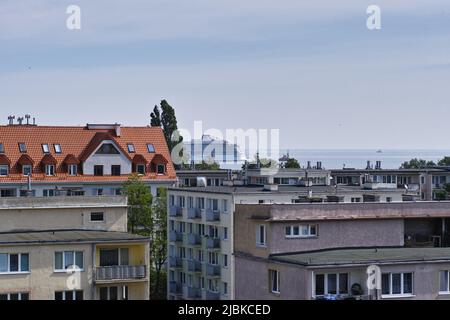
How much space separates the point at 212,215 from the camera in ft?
152

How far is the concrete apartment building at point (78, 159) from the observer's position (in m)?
64.6

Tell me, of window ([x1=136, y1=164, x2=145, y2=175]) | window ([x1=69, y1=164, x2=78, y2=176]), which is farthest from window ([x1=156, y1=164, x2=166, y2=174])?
window ([x1=69, y1=164, x2=78, y2=176])

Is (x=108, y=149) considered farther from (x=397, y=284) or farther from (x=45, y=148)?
(x=397, y=284)

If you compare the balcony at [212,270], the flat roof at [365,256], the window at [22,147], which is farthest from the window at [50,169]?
the flat roof at [365,256]

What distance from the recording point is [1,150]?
65.6 metres

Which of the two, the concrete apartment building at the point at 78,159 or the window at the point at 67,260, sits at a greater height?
the concrete apartment building at the point at 78,159

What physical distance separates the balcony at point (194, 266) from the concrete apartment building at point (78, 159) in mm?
16067

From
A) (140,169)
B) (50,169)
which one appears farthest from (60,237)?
(140,169)

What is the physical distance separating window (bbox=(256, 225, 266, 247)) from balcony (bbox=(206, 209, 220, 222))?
9835 millimetres

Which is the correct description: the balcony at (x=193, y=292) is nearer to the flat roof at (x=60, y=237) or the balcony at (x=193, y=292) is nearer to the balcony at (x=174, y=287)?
the balcony at (x=174, y=287)

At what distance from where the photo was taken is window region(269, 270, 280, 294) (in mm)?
32000

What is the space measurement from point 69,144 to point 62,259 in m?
36.8
